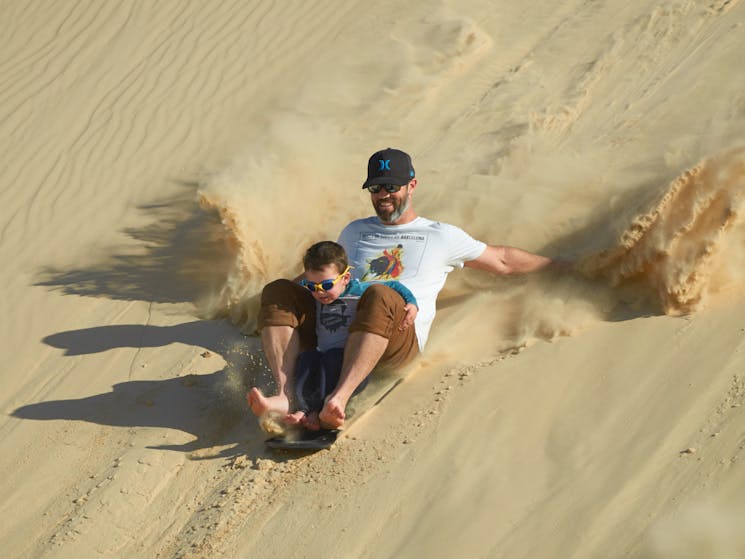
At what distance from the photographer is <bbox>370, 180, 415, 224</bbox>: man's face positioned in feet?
17.7

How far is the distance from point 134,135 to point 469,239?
4.99 metres

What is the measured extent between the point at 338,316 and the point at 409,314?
42 centimetres

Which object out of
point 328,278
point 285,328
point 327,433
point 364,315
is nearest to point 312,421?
point 327,433

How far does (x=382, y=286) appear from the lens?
4859 millimetres

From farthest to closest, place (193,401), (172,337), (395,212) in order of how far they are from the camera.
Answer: (172,337)
(193,401)
(395,212)

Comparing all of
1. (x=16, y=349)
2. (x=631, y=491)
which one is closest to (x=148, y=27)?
(x=16, y=349)

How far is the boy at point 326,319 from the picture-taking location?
16.2ft

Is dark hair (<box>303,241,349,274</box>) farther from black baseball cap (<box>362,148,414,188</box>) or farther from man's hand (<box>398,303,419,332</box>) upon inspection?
black baseball cap (<box>362,148,414,188</box>)

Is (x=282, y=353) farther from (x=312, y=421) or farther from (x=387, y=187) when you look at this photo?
(x=387, y=187)

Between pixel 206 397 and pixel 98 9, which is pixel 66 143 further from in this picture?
pixel 206 397

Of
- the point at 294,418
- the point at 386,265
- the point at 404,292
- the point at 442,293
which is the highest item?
the point at 386,265

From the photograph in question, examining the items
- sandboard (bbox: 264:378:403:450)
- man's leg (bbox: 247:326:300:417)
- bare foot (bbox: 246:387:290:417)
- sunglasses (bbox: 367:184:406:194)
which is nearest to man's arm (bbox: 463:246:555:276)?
sunglasses (bbox: 367:184:406:194)

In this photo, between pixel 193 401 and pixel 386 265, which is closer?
pixel 386 265

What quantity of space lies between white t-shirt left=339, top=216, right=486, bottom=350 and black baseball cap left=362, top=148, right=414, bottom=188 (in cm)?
27
